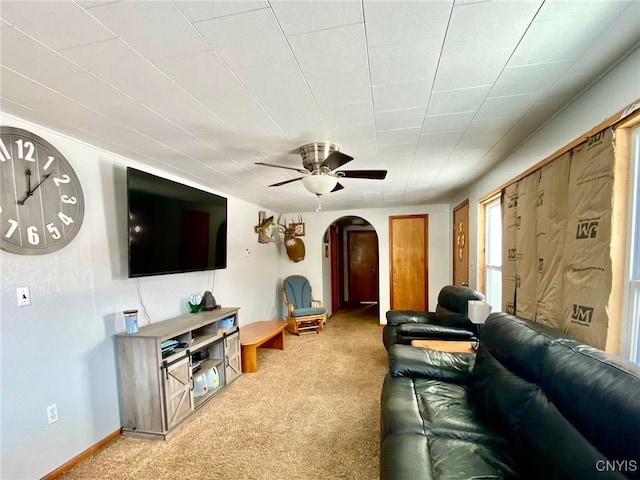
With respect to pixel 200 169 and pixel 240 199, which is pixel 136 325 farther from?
pixel 240 199

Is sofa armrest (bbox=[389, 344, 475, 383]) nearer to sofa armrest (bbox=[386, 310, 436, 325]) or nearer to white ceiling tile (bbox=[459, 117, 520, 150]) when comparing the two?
sofa armrest (bbox=[386, 310, 436, 325])

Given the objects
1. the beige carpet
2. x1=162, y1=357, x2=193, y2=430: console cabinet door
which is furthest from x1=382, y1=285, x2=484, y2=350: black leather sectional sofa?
x1=162, y1=357, x2=193, y2=430: console cabinet door

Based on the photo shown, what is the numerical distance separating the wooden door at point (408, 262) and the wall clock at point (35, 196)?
5030 mm

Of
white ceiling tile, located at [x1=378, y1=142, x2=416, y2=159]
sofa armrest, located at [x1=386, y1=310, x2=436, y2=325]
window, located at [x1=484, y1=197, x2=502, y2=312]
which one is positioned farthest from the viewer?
sofa armrest, located at [x1=386, y1=310, x2=436, y2=325]

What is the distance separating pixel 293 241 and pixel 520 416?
469 cm

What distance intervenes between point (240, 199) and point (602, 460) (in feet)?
14.6

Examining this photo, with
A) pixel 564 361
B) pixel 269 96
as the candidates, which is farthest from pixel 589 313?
pixel 269 96

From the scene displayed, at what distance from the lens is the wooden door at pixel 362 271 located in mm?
8234

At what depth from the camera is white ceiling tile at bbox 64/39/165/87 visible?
118cm

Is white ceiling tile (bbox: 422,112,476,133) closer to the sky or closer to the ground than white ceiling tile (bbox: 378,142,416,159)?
closer to the sky

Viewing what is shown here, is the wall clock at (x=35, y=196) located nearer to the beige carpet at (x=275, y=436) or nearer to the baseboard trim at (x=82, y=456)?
the baseboard trim at (x=82, y=456)

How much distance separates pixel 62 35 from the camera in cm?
111

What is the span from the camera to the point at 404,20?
3.53ft

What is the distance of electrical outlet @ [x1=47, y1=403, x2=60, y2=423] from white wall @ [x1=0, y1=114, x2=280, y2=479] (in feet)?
0.08
